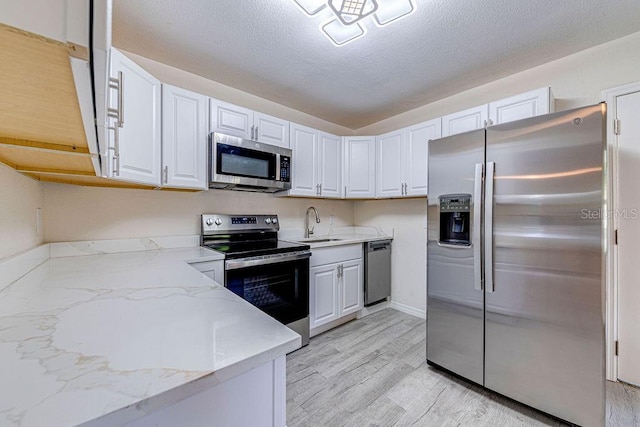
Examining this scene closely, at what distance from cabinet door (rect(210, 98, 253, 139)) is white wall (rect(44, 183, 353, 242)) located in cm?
60

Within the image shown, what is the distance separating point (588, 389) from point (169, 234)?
9.63 feet

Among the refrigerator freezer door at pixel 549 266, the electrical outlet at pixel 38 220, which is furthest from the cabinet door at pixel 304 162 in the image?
the electrical outlet at pixel 38 220

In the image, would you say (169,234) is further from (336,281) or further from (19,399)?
(19,399)

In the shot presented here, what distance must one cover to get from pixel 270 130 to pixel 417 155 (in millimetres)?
1528

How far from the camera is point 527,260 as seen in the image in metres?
1.56

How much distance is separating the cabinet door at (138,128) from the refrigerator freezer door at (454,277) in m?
2.04

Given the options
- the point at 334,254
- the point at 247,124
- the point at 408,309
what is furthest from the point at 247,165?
the point at 408,309

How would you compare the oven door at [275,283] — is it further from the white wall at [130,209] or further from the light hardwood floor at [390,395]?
the white wall at [130,209]

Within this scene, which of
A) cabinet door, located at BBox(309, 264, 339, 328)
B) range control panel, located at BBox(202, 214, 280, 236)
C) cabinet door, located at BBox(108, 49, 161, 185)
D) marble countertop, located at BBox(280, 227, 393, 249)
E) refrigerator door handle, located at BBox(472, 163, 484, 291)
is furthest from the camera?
marble countertop, located at BBox(280, 227, 393, 249)

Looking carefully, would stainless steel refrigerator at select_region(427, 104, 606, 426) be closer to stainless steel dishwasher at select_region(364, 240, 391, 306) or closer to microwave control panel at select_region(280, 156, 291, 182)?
stainless steel dishwasher at select_region(364, 240, 391, 306)

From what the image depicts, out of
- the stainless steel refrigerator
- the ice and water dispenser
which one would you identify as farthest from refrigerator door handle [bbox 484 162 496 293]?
the ice and water dispenser

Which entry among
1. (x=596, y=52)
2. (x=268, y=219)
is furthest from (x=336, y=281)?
(x=596, y=52)

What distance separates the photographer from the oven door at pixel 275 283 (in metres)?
1.95

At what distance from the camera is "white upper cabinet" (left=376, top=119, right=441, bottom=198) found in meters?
2.68
